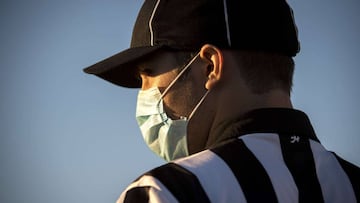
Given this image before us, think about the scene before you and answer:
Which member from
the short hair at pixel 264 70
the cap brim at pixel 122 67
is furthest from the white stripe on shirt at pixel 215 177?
the cap brim at pixel 122 67

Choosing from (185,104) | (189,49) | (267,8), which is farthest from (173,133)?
(267,8)

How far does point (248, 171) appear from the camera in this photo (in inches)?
82.5

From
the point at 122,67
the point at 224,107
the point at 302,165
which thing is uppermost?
the point at 122,67

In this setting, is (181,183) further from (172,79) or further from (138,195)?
(172,79)

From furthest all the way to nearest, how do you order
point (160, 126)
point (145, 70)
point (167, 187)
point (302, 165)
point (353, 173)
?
point (160, 126) → point (145, 70) → point (353, 173) → point (302, 165) → point (167, 187)

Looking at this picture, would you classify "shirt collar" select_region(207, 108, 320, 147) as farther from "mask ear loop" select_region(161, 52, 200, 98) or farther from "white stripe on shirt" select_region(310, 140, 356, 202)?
"mask ear loop" select_region(161, 52, 200, 98)

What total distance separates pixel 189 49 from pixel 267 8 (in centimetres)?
41

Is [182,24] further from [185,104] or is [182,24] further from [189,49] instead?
[185,104]

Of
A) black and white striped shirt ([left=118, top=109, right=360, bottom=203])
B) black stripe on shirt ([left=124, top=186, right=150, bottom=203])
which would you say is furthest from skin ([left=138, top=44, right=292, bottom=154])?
black stripe on shirt ([left=124, top=186, right=150, bottom=203])

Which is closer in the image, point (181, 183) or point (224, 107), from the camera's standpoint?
point (181, 183)

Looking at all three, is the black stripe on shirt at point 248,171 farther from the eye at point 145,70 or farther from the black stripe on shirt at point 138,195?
the eye at point 145,70

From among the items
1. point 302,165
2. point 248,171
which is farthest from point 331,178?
point 248,171

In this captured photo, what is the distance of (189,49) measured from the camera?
2629 mm

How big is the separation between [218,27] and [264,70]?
0.93ft
